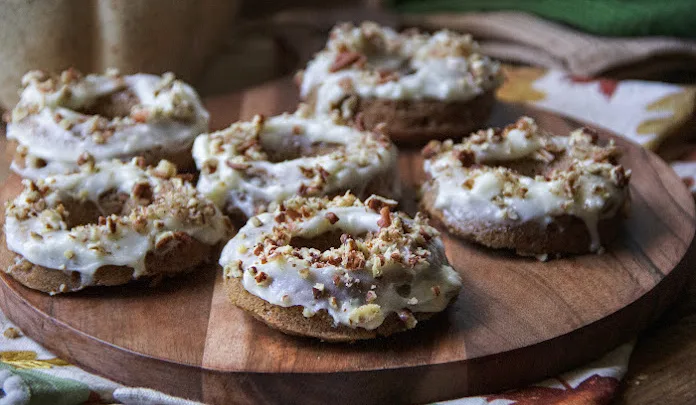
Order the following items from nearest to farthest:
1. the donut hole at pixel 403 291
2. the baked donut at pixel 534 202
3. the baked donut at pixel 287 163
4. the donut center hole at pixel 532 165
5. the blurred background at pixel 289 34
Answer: the donut hole at pixel 403 291 → the baked donut at pixel 534 202 → the baked donut at pixel 287 163 → the donut center hole at pixel 532 165 → the blurred background at pixel 289 34

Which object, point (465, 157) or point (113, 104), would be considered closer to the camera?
point (465, 157)

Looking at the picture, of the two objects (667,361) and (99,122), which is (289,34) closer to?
(99,122)

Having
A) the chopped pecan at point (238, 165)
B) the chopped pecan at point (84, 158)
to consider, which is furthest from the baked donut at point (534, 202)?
the chopped pecan at point (84, 158)

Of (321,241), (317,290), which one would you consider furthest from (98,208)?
(317,290)

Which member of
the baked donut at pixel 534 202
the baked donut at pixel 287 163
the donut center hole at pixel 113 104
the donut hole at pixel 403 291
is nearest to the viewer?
the donut hole at pixel 403 291

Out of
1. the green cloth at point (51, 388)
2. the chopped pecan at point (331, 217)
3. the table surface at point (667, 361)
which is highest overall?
the chopped pecan at point (331, 217)

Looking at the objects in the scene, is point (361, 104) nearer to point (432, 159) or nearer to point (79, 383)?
point (432, 159)

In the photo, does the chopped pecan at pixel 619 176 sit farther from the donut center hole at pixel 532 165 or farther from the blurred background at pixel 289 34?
the blurred background at pixel 289 34
